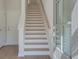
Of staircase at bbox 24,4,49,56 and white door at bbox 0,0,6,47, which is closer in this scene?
staircase at bbox 24,4,49,56

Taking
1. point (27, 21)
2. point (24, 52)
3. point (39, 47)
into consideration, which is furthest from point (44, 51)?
point (27, 21)

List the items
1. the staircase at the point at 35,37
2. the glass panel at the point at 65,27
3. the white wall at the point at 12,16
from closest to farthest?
1. the glass panel at the point at 65,27
2. the staircase at the point at 35,37
3. the white wall at the point at 12,16

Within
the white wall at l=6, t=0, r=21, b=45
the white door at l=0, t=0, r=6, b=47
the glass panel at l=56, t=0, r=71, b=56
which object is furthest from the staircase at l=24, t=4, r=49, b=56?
the glass panel at l=56, t=0, r=71, b=56

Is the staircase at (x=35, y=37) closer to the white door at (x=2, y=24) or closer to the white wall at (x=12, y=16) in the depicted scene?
the white wall at (x=12, y=16)

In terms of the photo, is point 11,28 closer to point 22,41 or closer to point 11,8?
point 11,8

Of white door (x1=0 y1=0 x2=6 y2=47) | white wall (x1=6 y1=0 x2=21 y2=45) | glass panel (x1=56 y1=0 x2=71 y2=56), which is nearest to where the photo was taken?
glass panel (x1=56 y1=0 x2=71 y2=56)

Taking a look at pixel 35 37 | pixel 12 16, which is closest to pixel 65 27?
pixel 35 37

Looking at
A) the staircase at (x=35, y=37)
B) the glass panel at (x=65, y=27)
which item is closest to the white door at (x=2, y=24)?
the staircase at (x=35, y=37)

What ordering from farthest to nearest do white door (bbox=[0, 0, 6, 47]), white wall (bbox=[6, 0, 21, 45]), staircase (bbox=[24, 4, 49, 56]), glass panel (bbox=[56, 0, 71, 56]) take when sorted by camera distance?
white wall (bbox=[6, 0, 21, 45])
white door (bbox=[0, 0, 6, 47])
staircase (bbox=[24, 4, 49, 56])
glass panel (bbox=[56, 0, 71, 56])

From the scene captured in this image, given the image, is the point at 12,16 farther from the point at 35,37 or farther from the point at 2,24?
the point at 35,37

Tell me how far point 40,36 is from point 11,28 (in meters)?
3.49

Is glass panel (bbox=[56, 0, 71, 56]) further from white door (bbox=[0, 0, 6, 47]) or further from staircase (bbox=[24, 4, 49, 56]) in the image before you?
white door (bbox=[0, 0, 6, 47])

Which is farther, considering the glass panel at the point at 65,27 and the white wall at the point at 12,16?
the white wall at the point at 12,16

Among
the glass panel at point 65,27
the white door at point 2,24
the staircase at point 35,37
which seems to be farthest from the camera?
the white door at point 2,24
